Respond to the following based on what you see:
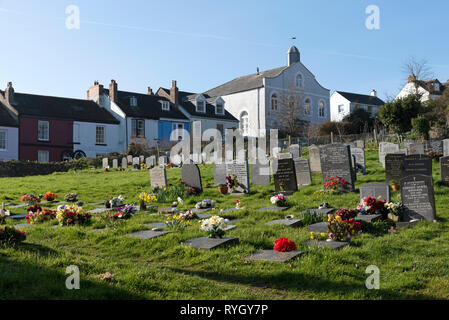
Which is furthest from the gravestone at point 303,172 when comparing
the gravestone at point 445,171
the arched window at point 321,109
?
the arched window at point 321,109

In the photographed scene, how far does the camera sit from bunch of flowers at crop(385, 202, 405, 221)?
9422 mm

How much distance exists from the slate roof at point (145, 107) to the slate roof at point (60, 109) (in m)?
1.71

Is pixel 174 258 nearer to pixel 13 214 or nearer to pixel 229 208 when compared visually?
pixel 229 208

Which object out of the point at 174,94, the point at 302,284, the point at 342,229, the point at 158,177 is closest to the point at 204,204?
the point at 158,177

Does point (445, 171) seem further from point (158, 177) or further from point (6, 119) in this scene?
point (6, 119)

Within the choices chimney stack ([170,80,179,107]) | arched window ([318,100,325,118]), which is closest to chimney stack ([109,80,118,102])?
chimney stack ([170,80,179,107])

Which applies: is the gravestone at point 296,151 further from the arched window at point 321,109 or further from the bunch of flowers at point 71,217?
the arched window at point 321,109

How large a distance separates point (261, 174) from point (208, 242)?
9.30 m

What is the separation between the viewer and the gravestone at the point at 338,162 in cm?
1367

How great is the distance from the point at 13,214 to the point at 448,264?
11183mm

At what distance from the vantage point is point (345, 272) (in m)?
6.01

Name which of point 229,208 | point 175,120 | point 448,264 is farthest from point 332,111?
point 448,264
